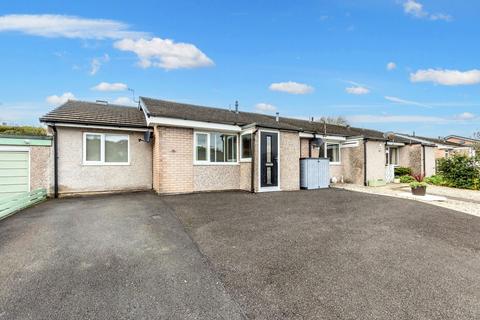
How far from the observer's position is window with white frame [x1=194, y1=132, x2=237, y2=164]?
1140 cm

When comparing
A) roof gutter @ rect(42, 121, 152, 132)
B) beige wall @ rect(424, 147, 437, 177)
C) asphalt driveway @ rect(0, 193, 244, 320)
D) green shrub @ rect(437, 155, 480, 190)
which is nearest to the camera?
asphalt driveway @ rect(0, 193, 244, 320)

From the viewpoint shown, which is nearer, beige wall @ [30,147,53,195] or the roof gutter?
beige wall @ [30,147,53,195]

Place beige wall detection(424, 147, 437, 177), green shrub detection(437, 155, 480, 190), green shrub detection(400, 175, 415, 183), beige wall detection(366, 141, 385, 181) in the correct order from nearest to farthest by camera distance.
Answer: green shrub detection(437, 155, 480, 190), beige wall detection(366, 141, 385, 181), green shrub detection(400, 175, 415, 183), beige wall detection(424, 147, 437, 177)

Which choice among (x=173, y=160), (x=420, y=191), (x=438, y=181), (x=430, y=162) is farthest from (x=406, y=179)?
(x=173, y=160)

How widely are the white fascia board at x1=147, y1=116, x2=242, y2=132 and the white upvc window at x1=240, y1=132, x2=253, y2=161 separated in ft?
1.67

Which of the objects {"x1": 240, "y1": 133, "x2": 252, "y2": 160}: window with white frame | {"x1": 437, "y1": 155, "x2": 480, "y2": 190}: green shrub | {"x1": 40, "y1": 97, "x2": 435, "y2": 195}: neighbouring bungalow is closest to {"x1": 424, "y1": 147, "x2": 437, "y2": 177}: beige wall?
{"x1": 437, "y1": 155, "x2": 480, "y2": 190}: green shrub

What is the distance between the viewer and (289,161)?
1236cm

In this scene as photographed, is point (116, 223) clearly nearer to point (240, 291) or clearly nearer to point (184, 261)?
point (184, 261)

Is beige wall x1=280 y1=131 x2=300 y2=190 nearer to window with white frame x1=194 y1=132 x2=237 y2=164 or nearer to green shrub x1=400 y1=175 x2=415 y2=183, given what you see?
window with white frame x1=194 y1=132 x2=237 y2=164

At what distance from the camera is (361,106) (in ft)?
78.6

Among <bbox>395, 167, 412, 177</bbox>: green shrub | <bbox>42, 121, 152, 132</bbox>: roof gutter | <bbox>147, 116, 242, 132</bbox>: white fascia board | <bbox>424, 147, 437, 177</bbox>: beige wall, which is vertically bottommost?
<bbox>395, 167, 412, 177</bbox>: green shrub

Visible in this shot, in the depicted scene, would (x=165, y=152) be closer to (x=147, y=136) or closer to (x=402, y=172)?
(x=147, y=136)

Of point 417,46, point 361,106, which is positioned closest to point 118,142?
point 417,46

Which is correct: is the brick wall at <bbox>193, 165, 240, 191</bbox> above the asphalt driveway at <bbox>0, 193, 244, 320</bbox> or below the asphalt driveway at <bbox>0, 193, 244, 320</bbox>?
above
